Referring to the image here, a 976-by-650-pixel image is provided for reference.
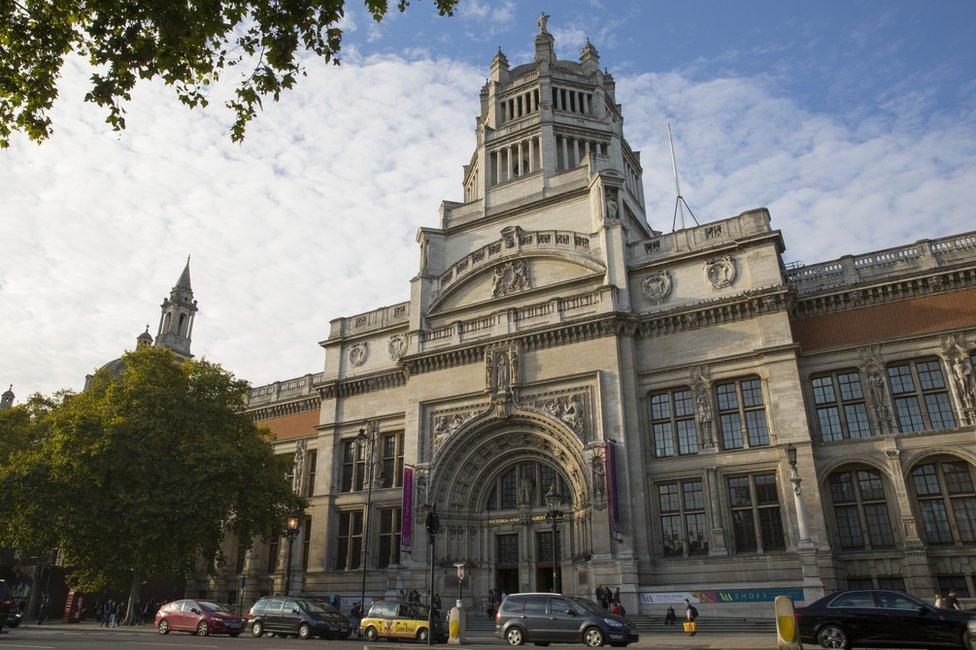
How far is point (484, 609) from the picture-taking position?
33.2 metres

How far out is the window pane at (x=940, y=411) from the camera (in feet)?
88.7

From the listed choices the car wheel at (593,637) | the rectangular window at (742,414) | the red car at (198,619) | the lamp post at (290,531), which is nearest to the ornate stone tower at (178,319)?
the lamp post at (290,531)

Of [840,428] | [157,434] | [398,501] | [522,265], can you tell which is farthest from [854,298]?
[157,434]

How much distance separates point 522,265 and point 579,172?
7.13 m

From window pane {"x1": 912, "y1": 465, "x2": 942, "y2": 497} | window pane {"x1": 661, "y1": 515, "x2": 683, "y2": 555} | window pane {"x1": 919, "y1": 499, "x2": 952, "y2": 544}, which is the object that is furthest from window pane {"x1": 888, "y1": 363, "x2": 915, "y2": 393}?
window pane {"x1": 661, "y1": 515, "x2": 683, "y2": 555}

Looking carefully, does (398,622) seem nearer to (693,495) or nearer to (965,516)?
(693,495)

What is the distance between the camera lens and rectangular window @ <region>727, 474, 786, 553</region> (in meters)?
28.1

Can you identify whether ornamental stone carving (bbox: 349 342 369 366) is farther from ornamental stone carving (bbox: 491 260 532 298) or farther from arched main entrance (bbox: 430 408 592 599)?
arched main entrance (bbox: 430 408 592 599)

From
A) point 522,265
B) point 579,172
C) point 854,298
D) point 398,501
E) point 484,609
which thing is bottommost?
point 484,609

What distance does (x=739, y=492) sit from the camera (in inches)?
1150

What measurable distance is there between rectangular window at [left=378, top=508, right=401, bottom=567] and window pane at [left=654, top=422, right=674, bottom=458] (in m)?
15.0

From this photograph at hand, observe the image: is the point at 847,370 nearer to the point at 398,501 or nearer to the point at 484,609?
the point at 484,609

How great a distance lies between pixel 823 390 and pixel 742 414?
3.69 m

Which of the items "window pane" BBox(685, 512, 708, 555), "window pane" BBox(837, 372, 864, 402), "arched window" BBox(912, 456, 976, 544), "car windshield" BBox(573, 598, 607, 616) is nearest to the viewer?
"car windshield" BBox(573, 598, 607, 616)
